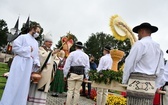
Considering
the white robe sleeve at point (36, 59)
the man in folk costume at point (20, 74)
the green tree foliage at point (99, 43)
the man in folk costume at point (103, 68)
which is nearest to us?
the man in folk costume at point (20, 74)

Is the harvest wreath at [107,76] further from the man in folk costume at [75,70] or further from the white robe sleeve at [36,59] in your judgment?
the white robe sleeve at [36,59]

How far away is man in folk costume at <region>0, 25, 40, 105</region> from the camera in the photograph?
561 centimetres

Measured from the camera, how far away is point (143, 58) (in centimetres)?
465

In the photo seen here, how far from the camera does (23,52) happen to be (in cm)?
572

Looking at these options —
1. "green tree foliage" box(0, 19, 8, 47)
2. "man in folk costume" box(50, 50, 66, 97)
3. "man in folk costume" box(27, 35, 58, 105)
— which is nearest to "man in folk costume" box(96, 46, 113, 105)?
"man in folk costume" box(50, 50, 66, 97)

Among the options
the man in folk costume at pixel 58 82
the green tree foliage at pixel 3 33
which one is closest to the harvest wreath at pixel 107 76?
the man in folk costume at pixel 58 82

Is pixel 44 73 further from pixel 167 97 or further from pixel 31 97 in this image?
pixel 167 97

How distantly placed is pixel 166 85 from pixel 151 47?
5.10ft

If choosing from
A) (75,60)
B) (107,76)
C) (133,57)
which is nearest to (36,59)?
(107,76)

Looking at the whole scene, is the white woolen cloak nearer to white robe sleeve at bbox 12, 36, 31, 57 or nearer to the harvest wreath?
white robe sleeve at bbox 12, 36, 31, 57

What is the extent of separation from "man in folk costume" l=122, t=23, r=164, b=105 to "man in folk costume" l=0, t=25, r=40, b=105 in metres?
2.24

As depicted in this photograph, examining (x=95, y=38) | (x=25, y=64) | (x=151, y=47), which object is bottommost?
(x=25, y=64)

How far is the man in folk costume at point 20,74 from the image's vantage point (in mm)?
5605

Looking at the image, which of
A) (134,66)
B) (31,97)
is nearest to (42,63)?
(31,97)
